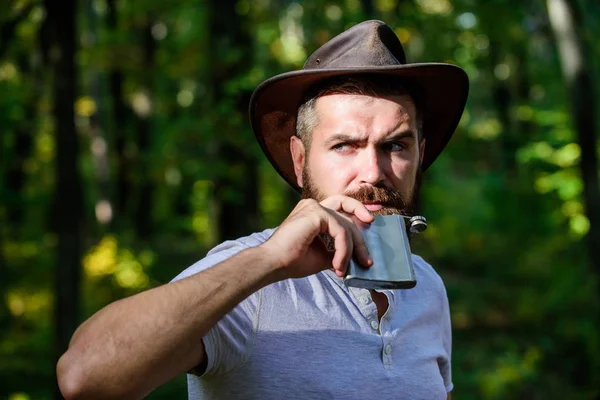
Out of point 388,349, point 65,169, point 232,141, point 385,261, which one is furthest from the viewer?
point 65,169

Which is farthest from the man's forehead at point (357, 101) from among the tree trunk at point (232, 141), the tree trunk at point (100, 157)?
the tree trunk at point (100, 157)

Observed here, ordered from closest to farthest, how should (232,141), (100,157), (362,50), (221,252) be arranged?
(221,252) → (362,50) → (232,141) → (100,157)

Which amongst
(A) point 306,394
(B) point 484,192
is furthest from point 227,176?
(B) point 484,192

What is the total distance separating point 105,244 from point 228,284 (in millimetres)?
12105

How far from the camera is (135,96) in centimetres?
1681

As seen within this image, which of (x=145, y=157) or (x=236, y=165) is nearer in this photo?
(x=236, y=165)

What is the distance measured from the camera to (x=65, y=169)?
7.07 m

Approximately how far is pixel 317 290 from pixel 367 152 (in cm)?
43

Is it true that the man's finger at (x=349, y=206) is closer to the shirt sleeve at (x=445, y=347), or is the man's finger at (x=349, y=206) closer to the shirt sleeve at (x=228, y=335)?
the shirt sleeve at (x=228, y=335)

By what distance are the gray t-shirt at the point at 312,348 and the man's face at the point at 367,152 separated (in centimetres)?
25

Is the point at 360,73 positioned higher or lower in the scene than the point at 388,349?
higher

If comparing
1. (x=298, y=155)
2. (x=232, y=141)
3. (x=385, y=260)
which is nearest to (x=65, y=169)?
(x=232, y=141)

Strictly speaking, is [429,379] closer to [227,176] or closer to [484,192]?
[227,176]

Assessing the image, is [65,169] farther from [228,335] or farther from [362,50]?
[228,335]
